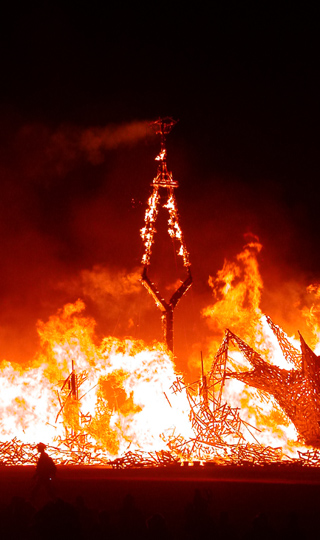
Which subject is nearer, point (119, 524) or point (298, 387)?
point (119, 524)

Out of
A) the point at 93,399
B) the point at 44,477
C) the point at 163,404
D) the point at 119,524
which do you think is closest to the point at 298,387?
the point at 163,404

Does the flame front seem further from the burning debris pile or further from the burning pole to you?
the burning pole

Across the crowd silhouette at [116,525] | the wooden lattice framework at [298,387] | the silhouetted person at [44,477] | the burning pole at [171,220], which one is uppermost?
the burning pole at [171,220]

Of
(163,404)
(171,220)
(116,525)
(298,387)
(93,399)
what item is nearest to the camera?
(116,525)

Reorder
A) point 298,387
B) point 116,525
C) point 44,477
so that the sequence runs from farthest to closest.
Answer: point 298,387 → point 44,477 → point 116,525

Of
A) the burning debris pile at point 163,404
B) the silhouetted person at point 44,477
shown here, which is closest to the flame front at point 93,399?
the burning debris pile at point 163,404

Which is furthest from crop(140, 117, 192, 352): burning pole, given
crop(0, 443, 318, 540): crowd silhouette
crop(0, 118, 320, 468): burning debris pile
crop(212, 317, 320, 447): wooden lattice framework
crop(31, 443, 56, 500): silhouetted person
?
crop(0, 443, 318, 540): crowd silhouette

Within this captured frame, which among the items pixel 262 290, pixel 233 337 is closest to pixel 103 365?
pixel 233 337

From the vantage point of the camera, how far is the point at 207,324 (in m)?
27.9

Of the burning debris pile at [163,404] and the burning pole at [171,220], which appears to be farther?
the burning pole at [171,220]

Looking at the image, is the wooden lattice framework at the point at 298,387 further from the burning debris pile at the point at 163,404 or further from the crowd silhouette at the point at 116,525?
the crowd silhouette at the point at 116,525

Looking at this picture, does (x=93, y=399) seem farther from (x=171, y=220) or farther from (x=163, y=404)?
(x=171, y=220)

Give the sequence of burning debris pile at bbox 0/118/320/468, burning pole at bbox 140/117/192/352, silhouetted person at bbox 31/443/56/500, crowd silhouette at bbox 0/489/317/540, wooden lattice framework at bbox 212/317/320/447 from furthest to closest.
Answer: burning pole at bbox 140/117/192/352, burning debris pile at bbox 0/118/320/468, wooden lattice framework at bbox 212/317/320/447, silhouetted person at bbox 31/443/56/500, crowd silhouette at bbox 0/489/317/540

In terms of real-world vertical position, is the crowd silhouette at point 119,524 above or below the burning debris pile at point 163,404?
below
